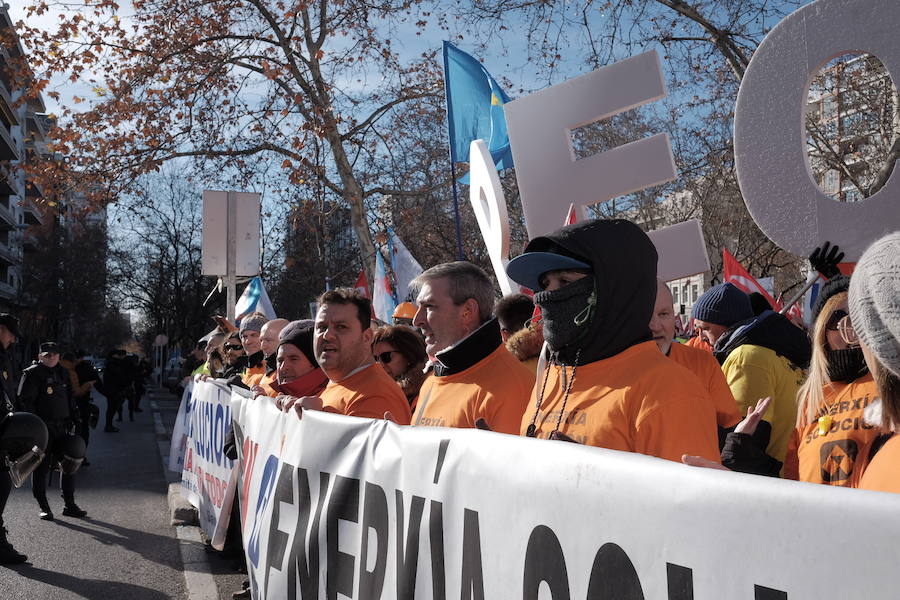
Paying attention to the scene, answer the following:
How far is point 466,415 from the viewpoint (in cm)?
325

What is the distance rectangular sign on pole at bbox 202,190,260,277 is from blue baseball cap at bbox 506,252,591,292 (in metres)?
8.58

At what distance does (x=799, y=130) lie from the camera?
382cm

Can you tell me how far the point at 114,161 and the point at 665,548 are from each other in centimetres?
1491

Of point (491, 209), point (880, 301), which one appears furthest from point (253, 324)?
point (880, 301)

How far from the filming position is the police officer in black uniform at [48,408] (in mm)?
8789

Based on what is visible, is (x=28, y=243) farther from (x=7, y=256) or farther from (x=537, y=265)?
(x=537, y=265)

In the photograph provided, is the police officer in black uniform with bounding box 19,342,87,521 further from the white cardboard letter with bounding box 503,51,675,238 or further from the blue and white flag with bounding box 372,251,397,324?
the white cardboard letter with bounding box 503,51,675,238

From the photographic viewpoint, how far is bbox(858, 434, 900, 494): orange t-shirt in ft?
5.67

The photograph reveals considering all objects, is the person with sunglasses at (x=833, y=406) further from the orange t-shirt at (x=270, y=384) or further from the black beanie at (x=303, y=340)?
the orange t-shirt at (x=270, y=384)

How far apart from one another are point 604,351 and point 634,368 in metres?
0.13

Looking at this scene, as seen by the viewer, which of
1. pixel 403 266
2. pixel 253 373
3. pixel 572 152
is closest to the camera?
pixel 572 152

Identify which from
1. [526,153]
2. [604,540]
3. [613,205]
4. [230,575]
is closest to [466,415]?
[604,540]

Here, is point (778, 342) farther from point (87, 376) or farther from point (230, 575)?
point (87, 376)

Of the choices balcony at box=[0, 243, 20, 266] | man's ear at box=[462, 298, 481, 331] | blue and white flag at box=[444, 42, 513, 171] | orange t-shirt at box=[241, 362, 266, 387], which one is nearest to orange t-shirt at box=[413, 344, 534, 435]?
man's ear at box=[462, 298, 481, 331]
